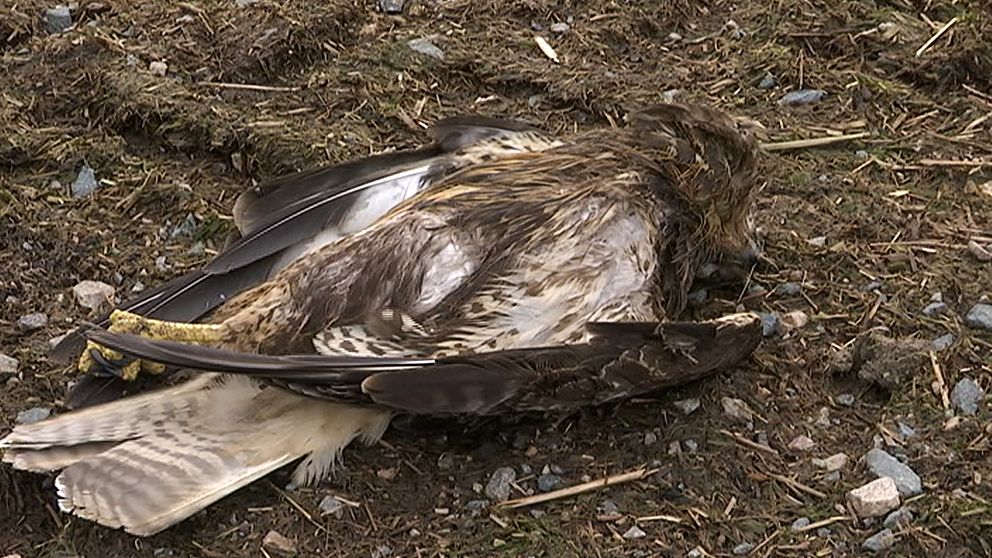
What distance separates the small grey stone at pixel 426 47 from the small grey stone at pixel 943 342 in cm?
213

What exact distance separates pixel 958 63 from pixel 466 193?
7.04 ft

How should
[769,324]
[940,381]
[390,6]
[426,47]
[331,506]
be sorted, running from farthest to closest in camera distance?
1. [390,6]
2. [426,47]
3. [769,324]
4. [940,381]
5. [331,506]

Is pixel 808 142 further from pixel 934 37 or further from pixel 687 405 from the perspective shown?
pixel 687 405

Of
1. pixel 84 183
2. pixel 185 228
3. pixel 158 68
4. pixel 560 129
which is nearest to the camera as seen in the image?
pixel 185 228

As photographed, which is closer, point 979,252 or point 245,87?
point 979,252

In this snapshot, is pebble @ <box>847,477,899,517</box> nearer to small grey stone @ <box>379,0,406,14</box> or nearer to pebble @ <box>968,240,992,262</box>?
pebble @ <box>968,240,992,262</box>

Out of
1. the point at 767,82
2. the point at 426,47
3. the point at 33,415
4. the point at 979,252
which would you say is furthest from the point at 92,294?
the point at 979,252

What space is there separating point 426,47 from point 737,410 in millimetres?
2097

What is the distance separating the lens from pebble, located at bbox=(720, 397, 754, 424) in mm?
3729

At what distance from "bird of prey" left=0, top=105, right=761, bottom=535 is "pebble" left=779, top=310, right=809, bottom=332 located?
0.26m

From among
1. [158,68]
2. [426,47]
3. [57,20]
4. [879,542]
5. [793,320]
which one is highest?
[57,20]

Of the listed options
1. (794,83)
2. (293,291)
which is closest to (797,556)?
(293,291)

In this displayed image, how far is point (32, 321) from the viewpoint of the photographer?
4.05m

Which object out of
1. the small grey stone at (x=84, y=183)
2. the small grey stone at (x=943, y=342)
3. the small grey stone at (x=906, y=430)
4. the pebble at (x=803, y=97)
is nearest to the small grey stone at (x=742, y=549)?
the small grey stone at (x=906, y=430)
